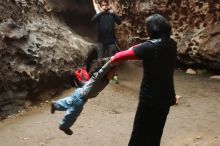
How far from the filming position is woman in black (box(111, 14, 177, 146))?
4.10 metres

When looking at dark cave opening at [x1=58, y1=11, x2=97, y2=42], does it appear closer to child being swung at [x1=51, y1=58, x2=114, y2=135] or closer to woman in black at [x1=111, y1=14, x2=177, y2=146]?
child being swung at [x1=51, y1=58, x2=114, y2=135]

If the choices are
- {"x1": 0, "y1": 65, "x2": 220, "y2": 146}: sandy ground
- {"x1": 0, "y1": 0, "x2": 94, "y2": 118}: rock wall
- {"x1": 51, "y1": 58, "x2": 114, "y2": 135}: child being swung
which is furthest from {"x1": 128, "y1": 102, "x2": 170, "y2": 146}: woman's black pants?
{"x1": 0, "y1": 0, "x2": 94, "y2": 118}: rock wall

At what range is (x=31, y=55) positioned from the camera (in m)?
8.91

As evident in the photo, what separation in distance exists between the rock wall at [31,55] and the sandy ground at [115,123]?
330 millimetres

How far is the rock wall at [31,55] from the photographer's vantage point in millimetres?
8500

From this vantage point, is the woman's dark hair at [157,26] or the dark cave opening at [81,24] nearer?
the woman's dark hair at [157,26]

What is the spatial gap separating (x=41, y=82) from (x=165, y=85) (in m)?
5.18

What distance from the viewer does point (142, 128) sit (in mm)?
4340

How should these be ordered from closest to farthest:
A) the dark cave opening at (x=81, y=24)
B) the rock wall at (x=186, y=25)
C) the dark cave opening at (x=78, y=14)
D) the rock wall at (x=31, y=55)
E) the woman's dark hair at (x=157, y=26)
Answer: the woman's dark hair at (x=157, y=26), the rock wall at (x=31, y=55), the rock wall at (x=186, y=25), the dark cave opening at (x=78, y=14), the dark cave opening at (x=81, y=24)

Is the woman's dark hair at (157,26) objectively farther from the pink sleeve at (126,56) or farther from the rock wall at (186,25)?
the rock wall at (186,25)

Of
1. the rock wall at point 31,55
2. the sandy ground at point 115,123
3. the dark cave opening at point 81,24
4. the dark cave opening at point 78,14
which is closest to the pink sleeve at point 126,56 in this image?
the sandy ground at point 115,123

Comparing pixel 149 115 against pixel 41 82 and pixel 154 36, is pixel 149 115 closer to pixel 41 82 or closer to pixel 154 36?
pixel 154 36

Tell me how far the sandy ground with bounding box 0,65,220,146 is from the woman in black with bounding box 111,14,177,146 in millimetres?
2203

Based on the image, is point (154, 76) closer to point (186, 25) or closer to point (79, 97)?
point (79, 97)
